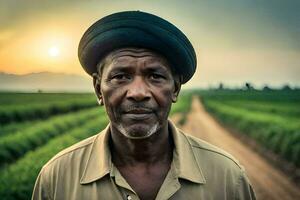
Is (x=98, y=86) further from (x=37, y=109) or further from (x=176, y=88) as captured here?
(x=37, y=109)

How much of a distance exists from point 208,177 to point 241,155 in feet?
24.2

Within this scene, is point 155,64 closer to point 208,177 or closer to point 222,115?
point 208,177

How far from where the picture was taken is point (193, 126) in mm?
14469

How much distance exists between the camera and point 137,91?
1.93 meters

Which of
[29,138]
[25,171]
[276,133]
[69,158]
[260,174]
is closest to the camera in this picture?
[69,158]

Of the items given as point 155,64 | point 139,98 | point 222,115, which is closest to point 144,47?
point 155,64

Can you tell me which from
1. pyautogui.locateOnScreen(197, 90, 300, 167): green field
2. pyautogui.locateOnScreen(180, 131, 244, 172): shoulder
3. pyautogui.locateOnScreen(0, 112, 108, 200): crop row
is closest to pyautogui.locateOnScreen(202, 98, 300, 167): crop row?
pyautogui.locateOnScreen(197, 90, 300, 167): green field

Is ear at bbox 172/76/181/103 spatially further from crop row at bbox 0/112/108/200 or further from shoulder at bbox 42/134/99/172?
crop row at bbox 0/112/108/200

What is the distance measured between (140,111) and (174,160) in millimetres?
243

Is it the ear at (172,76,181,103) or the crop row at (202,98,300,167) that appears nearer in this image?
the ear at (172,76,181,103)

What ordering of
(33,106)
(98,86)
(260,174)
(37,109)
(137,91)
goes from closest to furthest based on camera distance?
1. (137,91)
2. (98,86)
3. (260,174)
4. (33,106)
5. (37,109)

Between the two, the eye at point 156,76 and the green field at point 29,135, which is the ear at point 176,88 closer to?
the eye at point 156,76

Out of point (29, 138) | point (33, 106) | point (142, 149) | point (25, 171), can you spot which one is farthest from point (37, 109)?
point (142, 149)

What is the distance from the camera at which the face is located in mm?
1951
